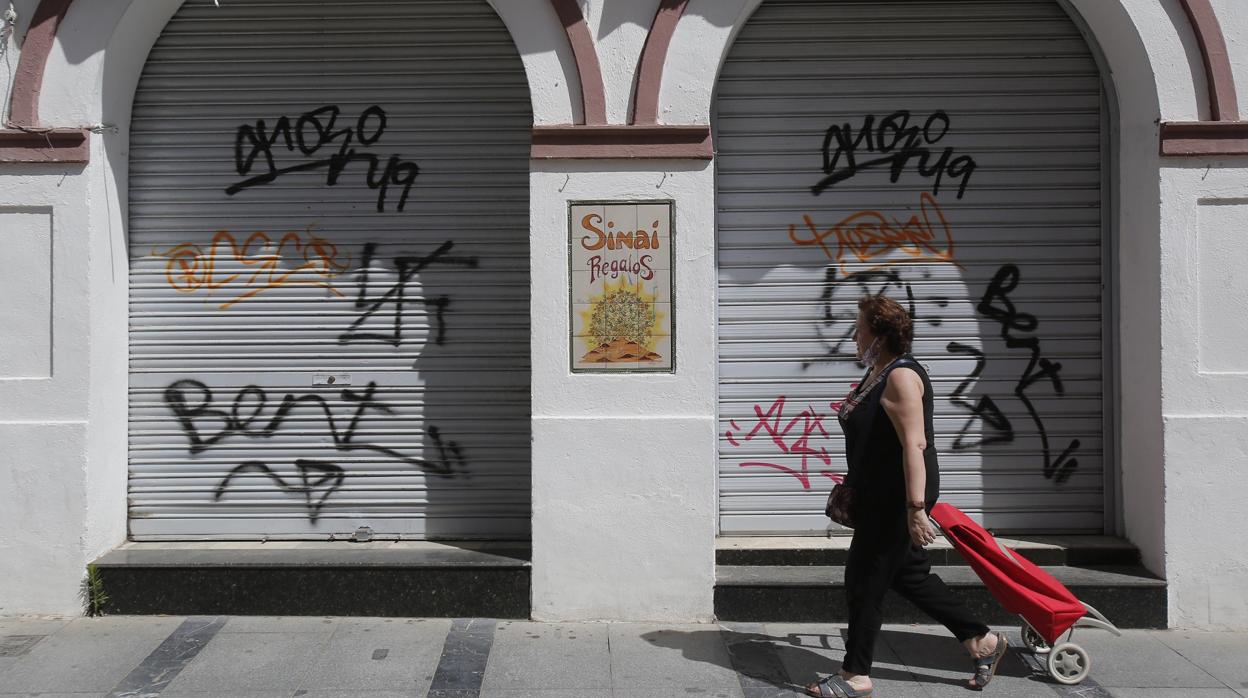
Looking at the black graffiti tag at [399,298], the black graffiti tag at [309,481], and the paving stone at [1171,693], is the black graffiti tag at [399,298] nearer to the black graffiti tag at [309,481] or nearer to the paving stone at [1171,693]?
the black graffiti tag at [309,481]

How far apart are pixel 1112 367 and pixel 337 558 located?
15.9 feet

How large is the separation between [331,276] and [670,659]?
10.4ft

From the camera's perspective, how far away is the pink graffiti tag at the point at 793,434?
6535 millimetres

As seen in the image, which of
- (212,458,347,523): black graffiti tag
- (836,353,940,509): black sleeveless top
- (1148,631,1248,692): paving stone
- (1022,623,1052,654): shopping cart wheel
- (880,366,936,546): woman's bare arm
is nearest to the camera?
(880,366,936,546): woman's bare arm

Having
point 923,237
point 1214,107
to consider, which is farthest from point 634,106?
point 1214,107

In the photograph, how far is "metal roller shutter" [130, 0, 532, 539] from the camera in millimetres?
6547

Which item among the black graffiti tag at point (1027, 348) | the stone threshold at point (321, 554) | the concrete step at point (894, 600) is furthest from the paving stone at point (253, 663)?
the black graffiti tag at point (1027, 348)

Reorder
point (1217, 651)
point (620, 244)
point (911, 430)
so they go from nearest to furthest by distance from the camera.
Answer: point (911, 430) → point (1217, 651) → point (620, 244)

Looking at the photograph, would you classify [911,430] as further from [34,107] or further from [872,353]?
[34,107]

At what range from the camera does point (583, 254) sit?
19.6 feet

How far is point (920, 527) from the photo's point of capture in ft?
15.4

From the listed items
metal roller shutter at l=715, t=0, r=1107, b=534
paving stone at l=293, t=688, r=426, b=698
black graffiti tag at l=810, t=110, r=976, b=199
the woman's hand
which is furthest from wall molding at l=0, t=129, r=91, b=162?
the woman's hand

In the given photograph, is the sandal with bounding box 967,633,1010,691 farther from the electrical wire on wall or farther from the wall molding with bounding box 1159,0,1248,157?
the electrical wire on wall

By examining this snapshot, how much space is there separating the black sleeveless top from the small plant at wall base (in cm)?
429
